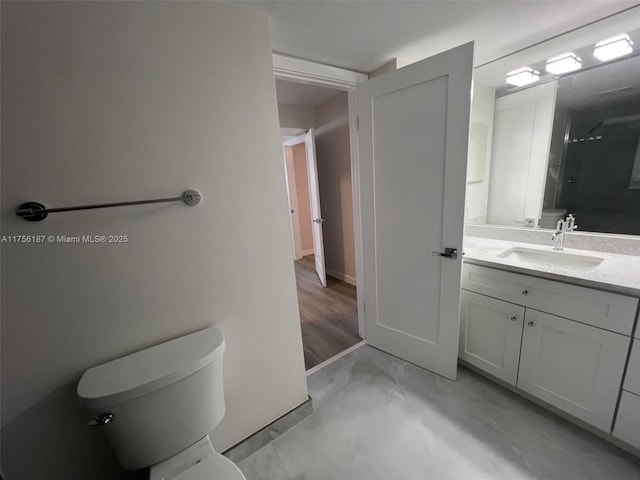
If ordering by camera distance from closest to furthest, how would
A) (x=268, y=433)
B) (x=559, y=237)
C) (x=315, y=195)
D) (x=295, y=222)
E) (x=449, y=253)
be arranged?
(x=268, y=433), (x=449, y=253), (x=559, y=237), (x=315, y=195), (x=295, y=222)

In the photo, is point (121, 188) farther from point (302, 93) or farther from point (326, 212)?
point (326, 212)

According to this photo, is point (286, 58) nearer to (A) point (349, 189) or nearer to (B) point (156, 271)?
(B) point (156, 271)

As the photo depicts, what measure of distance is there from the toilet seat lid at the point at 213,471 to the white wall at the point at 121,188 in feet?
1.15

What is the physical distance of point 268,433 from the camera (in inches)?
56.1

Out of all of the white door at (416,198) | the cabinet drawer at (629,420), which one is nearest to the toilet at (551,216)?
the white door at (416,198)

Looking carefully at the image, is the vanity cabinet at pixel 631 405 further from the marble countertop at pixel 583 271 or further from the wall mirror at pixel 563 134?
the wall mirror at pixel 563 134

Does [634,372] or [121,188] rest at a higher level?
[121,188]

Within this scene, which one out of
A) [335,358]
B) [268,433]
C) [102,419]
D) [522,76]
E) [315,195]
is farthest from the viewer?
[315,195]

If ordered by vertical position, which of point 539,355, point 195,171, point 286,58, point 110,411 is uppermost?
point 286,58

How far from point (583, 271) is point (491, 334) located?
2.01ft

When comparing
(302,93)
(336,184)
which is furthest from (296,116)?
(336,184)

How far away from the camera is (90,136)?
2.88 ft

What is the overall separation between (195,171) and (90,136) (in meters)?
0.34

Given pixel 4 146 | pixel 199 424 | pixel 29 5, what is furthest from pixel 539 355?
pixel 29 5
